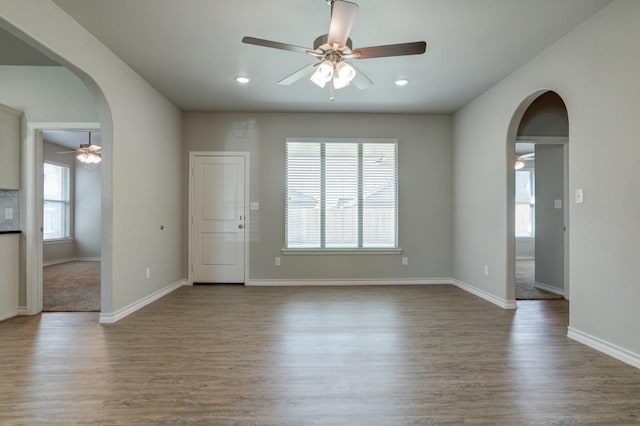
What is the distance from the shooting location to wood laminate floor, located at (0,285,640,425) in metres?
1.90

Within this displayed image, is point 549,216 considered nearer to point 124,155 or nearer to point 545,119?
point 545,119

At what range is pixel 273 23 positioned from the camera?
9.65 feet

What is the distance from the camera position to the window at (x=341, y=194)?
5.47m

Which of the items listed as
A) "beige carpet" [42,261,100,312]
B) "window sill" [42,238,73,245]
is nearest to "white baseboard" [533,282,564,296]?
"beige carpet" [42,261,100,312]

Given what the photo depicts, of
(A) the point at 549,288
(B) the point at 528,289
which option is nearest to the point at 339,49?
(B) the point at 528,289

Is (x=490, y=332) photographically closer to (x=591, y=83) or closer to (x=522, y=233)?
(x=591, y=83)

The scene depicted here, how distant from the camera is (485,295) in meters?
4.52

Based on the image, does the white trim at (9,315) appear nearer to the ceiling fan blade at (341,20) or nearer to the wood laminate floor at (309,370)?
the wood laminate floor at (309,370)

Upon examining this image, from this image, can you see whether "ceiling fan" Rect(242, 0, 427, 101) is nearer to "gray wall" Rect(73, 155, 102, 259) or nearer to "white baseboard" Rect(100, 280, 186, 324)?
"white baseboard" Rect(100, 280, 186, 324)

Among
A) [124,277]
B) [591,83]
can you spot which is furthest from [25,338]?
[591,83]

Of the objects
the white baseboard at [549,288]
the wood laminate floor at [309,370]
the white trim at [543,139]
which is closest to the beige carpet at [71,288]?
the wood laminate floor at [309,370]

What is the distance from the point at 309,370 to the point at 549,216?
4.57m

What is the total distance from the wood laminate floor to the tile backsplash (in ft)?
3.36

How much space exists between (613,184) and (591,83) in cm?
89
